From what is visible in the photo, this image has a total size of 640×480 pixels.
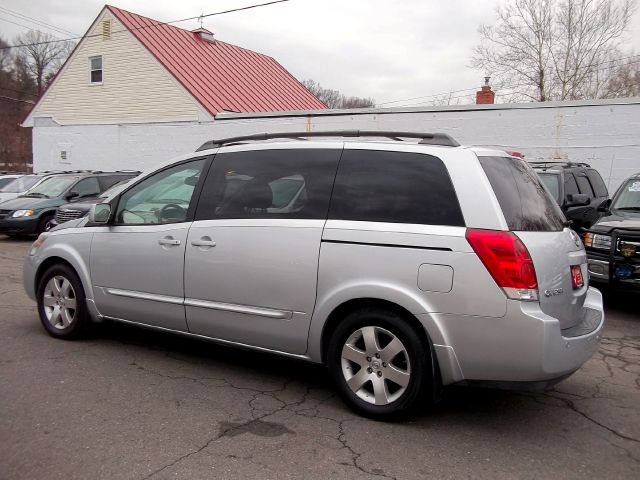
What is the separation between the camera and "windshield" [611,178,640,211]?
807 centimetres

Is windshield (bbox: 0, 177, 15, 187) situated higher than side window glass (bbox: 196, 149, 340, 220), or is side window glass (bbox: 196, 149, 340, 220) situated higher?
side window glass (bbox: 196, 149, 340, 220)

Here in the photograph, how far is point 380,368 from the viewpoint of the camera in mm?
3744

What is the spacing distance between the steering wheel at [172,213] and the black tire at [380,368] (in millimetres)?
1671

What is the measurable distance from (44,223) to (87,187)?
1.41m

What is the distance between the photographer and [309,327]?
13.1ft

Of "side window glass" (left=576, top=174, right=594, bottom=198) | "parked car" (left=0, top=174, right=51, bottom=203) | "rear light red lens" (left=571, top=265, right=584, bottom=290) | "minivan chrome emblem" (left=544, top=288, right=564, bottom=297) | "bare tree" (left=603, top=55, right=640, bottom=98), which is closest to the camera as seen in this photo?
"minivan chrome emblem" (left=544, top=288, right=564, bottom=297)

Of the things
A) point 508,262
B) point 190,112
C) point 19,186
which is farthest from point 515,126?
point 19,186

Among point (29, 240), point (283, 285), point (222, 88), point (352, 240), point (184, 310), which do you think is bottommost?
point (29, 240)

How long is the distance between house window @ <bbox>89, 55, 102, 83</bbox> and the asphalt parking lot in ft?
65.5

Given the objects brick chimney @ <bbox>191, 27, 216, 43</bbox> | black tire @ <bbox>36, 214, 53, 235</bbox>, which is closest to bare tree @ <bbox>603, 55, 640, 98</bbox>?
brick chimney @ <bbox>191, 27, 216, 43</bbox>

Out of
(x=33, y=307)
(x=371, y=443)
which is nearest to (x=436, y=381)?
(x=371, y=443)

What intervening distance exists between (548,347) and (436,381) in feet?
2.35

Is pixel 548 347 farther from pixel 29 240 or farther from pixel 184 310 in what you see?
pixel 29 240

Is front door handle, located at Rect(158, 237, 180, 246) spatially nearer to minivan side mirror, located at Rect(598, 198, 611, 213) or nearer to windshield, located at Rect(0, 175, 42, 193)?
minivan side mirror, located at Rect(598, 198, 611, 213)
